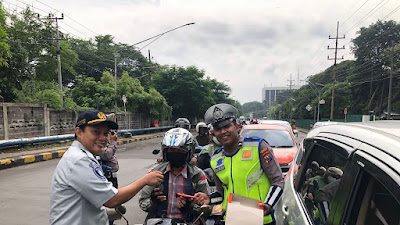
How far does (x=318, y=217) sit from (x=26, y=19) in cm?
2983

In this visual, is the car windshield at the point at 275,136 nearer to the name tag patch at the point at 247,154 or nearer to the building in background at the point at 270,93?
the name tag patch at the point at 247,154

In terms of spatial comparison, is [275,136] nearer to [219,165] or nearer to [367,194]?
[219,165]

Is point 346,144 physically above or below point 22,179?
above

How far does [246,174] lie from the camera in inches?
79.4

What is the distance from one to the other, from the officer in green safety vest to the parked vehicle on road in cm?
21

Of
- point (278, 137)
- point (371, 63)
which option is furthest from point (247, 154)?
point (371, 63)

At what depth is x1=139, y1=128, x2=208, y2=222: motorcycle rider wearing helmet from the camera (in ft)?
7.68

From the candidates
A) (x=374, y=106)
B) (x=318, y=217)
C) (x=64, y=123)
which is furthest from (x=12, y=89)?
(x=374, y=106)

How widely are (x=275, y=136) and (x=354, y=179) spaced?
5.81 metres

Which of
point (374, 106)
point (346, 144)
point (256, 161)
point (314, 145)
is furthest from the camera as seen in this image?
point (374, 106)

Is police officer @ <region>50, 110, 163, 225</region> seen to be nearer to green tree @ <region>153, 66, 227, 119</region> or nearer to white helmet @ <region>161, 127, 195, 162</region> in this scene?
white helmet @ <region>161, 127, 195, 162</region>

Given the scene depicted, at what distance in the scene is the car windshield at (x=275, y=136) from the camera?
6.46 m

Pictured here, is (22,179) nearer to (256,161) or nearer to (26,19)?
(256,161)

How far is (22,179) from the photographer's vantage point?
689 centimetres
